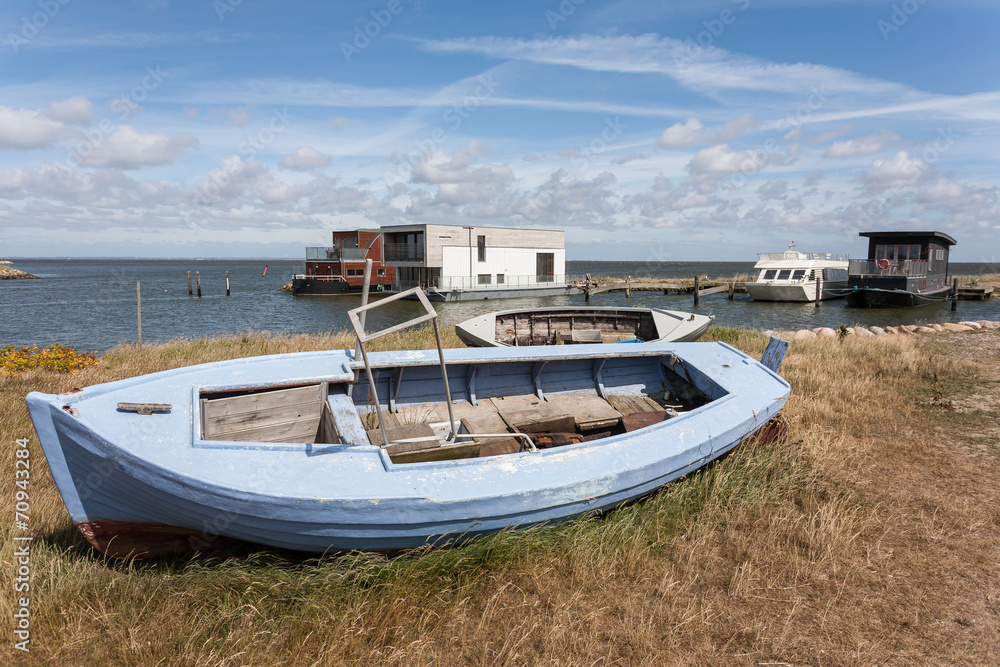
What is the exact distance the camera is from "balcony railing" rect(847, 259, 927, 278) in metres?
35.2

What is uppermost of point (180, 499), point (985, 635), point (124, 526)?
point (180, 499)

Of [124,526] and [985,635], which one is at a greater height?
[124,526]

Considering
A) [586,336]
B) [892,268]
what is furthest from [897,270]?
[586,336]

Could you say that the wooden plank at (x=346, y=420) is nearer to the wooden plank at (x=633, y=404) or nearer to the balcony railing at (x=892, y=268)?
the wooden plank at (x=633, y=404)

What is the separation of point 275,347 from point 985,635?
12.7m

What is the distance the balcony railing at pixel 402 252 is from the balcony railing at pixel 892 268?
31.4 m

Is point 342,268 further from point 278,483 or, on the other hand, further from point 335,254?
point 278,483

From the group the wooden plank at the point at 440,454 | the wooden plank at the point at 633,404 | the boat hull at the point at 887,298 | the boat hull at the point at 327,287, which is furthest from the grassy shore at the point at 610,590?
the boat hull at the point at 327,287

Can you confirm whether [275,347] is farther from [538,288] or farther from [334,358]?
[538,288]

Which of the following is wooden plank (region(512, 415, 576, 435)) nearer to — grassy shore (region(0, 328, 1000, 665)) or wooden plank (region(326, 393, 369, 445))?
grassy shore (region(0, 328, 1000, 665))

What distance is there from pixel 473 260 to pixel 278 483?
39847mm

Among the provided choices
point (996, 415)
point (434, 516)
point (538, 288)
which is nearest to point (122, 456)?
point (434, 516)

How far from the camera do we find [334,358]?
5.99 m

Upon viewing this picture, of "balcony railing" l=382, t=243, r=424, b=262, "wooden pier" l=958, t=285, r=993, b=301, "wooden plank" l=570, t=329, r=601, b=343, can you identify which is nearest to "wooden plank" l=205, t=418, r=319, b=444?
"wooden plank" l=570, t=329, r=601, b=343
